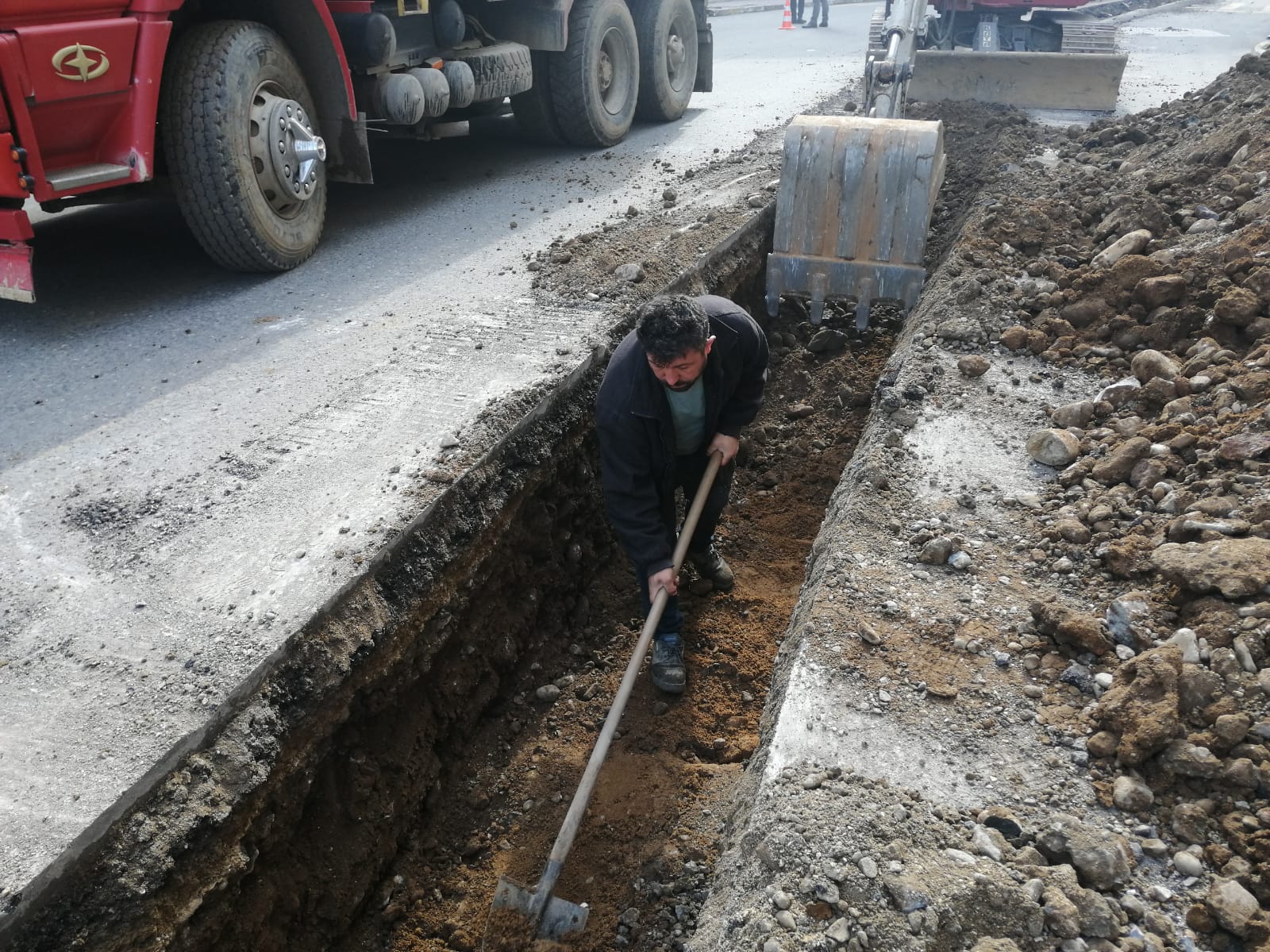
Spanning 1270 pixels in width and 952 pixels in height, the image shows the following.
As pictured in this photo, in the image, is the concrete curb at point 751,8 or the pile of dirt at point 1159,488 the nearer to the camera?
the pile of dirt at point 1159,488

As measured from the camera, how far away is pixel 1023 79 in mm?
9859

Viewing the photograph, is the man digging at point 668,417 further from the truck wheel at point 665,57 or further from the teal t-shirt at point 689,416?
the truck wheel at point 665,57

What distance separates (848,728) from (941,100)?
31.1 ft

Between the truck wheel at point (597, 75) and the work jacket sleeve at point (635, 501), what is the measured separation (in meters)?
5.59

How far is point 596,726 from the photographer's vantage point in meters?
3.69

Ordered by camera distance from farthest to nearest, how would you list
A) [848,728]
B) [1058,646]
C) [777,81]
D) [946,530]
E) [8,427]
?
[777,81] → [8,427] → [946,530] → [1058,646] → [848,728]

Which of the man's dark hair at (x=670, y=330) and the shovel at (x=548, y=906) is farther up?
the man's dark hair at (x=670, y=330)

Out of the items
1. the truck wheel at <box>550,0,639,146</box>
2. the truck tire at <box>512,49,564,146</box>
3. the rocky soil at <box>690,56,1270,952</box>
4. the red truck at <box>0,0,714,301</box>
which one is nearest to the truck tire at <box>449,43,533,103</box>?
the red truck at <box>0,0,714,301</box>

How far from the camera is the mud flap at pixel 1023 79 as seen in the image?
9539 mm

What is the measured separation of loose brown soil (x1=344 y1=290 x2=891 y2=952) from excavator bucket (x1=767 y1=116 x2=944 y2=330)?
5.20 feet

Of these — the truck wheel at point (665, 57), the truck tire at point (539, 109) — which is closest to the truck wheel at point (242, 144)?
the truck tire at point (539, 109)

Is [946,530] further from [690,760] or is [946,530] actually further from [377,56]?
[377,56]

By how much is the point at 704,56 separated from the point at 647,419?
26.5ft

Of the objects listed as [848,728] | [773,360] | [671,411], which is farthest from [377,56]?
[848,728]
